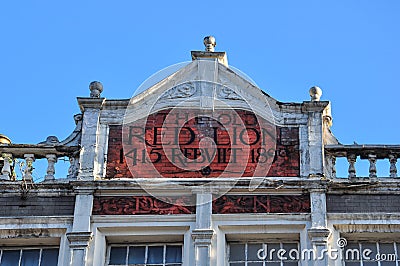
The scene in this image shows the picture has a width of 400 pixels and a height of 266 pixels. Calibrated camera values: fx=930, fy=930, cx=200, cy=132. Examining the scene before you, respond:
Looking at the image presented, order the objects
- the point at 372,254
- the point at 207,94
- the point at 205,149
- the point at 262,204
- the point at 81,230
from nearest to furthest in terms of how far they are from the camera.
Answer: the point at 81,230
the point at 372,254
the point at 262,204
the point at 205,149
the point at 207,94

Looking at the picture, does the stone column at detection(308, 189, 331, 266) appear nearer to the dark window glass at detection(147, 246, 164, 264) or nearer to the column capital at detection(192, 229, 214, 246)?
the column capital at detection(192, 229, 214, 246)

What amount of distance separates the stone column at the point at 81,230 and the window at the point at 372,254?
3905 mm

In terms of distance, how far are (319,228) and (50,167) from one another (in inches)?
172

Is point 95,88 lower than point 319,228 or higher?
higher

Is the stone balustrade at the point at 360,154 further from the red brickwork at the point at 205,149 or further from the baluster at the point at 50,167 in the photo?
the baluster at the point at 50,167

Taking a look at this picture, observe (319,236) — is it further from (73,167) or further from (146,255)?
(73,167)

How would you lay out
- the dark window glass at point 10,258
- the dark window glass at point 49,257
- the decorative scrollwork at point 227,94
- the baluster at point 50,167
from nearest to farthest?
the dark window glass at point 49,257 → the dark window glass at point 10,258 → the baluster at point 50,167 → the decorative scrollwork at point 227,94

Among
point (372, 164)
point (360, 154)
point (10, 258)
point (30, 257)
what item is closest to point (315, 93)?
point (360, 154)

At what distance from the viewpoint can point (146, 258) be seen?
46.5 ft

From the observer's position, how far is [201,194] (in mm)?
14375

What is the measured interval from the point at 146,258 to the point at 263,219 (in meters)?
1.88

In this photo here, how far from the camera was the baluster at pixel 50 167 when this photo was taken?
1472cm

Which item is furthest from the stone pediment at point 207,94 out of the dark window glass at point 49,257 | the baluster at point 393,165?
the dark window glass at point 49,257

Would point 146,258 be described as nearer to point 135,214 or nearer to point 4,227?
point 135,214
